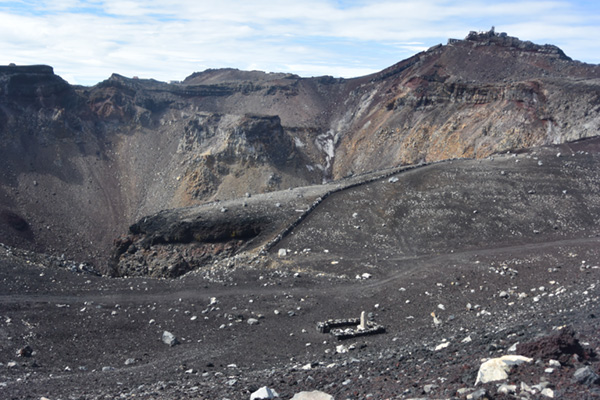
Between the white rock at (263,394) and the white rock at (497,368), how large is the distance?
3901mm

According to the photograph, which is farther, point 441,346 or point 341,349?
point 341,349

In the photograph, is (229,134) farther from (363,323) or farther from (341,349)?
(341,349)

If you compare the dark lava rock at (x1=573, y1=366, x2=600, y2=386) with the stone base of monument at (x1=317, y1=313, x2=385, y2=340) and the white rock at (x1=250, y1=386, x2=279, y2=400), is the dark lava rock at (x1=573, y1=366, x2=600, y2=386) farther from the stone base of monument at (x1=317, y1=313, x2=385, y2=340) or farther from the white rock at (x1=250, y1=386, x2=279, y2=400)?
the stone base of monument at (x1=317, y1=313, x2=385, y2=340)

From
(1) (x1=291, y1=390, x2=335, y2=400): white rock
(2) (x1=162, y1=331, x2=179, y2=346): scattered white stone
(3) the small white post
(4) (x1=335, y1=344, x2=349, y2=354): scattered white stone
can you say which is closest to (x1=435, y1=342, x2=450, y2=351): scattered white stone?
(4) (x1=335, y1=344, x2=349, y2=354): scattered white stone

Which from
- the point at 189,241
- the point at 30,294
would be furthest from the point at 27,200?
the point at 30,294

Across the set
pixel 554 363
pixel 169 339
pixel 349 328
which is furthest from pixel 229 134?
pixel 554 363

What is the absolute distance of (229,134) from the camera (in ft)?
202

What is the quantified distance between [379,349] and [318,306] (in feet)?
15.9

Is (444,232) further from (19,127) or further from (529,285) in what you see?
(19,127)

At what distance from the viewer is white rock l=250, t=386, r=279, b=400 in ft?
30.9

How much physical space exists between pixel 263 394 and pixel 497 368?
4.33 meters

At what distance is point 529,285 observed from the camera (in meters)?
18.9

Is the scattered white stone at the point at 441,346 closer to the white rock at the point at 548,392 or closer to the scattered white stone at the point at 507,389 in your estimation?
the scattered white stone at the point at 507,389

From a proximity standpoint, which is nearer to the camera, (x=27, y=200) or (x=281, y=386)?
(x=281, y=386)
